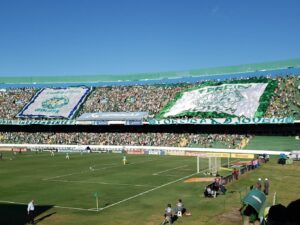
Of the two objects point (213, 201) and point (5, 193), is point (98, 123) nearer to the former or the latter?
point (5, 193)

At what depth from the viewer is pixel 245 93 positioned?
288 feet

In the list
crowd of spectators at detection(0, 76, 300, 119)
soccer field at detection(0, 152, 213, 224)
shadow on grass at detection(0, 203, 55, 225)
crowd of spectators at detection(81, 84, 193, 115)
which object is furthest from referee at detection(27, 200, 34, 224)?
crowd of spectators at detection(81, 84, 193, 115)

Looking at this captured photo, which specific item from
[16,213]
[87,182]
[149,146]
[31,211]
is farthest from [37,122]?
[31,211]

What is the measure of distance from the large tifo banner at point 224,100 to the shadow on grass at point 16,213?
5636 cm

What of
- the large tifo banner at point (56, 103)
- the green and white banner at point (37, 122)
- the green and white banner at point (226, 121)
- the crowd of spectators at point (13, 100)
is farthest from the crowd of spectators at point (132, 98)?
the crowd of spectators at point (13, 100)

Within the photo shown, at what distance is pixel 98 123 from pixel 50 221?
213 feet

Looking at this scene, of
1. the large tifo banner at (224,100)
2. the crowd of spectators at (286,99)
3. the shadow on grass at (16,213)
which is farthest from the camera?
the large tifo banner at (224,100)

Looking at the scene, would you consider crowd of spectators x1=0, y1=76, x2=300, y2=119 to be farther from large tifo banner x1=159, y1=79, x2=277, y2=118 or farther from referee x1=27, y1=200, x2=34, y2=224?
referee x1=27, y1=200, x2=34, y2=224

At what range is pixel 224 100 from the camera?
87.6 metres

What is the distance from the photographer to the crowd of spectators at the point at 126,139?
7988 cm

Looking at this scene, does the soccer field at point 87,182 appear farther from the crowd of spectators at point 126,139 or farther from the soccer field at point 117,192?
the crowd of spectators at point 126,139

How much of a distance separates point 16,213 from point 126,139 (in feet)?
197

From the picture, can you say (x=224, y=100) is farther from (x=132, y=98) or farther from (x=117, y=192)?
(x=117, y=192)

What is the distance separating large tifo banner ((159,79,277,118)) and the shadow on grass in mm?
56361
